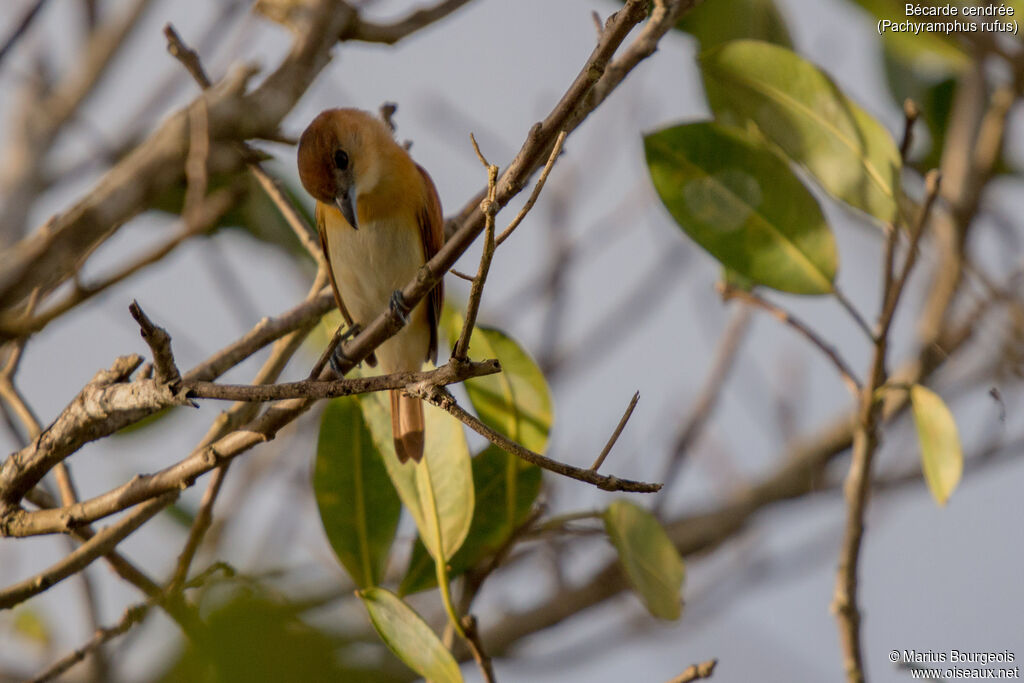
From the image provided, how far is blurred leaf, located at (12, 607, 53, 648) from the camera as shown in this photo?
3.47 meters

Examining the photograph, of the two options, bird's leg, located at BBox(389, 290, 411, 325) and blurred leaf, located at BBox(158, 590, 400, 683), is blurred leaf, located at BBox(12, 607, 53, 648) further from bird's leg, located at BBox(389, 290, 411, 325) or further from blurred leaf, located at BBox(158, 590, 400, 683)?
blurred leaf, located at BBox(158, 590, 400, 683)

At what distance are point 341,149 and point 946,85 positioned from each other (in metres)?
2.27

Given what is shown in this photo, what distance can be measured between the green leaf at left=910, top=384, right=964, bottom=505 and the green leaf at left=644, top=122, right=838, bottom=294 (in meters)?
0.35

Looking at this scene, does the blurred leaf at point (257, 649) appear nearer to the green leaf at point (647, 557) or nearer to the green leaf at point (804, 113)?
the green leaf at point (647, 557)

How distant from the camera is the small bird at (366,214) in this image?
296 cm

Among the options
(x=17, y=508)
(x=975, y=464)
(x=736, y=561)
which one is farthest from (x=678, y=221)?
(x=736, y=561)

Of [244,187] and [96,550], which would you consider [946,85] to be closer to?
[244,187]

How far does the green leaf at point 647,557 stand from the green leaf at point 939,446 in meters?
0.54

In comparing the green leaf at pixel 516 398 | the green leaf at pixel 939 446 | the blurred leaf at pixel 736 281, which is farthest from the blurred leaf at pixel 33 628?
the green leaf at pixel 939 446

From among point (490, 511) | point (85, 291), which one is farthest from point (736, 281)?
point (85, 291)

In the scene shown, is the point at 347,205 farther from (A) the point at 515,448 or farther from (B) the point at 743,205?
(A) the point at 515,448

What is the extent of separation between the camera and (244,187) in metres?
3.03

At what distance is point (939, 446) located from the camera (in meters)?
2.01

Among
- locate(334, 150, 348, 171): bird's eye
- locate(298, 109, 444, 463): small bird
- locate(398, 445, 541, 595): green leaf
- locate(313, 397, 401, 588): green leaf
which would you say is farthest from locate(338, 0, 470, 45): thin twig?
locate(398, 445, 541, 595): green leaf
